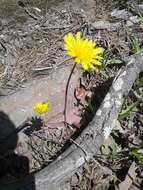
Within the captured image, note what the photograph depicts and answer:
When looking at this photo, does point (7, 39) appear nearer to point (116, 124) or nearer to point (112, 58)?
point (112, 58)

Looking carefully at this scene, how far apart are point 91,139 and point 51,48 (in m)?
0.87

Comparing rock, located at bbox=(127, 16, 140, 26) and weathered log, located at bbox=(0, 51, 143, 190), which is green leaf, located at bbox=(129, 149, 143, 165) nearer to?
weathered log, located at bbox=(0, 51, 143, 190)

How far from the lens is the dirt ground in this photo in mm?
2447

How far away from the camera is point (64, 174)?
2.21 m

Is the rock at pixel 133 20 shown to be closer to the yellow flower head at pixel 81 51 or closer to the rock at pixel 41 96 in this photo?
the rock at pixel 41 96

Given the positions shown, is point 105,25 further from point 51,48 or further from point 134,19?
point 51,48

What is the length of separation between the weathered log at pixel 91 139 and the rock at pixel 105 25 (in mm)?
495

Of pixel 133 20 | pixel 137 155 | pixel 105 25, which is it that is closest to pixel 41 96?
pixel 137 155

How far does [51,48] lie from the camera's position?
2900 millimetres

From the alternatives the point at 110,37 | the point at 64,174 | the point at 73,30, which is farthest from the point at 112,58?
the point at 64,174

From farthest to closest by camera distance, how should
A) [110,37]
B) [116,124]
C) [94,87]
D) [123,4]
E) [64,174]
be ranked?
[123,4]
[110,37]
[94,87]
[116,124]
[64,174]

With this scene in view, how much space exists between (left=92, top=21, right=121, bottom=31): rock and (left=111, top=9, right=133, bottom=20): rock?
0.10 meters

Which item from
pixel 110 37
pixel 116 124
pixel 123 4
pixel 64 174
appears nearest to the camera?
pixel 64 174

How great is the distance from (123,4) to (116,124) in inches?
45.8
